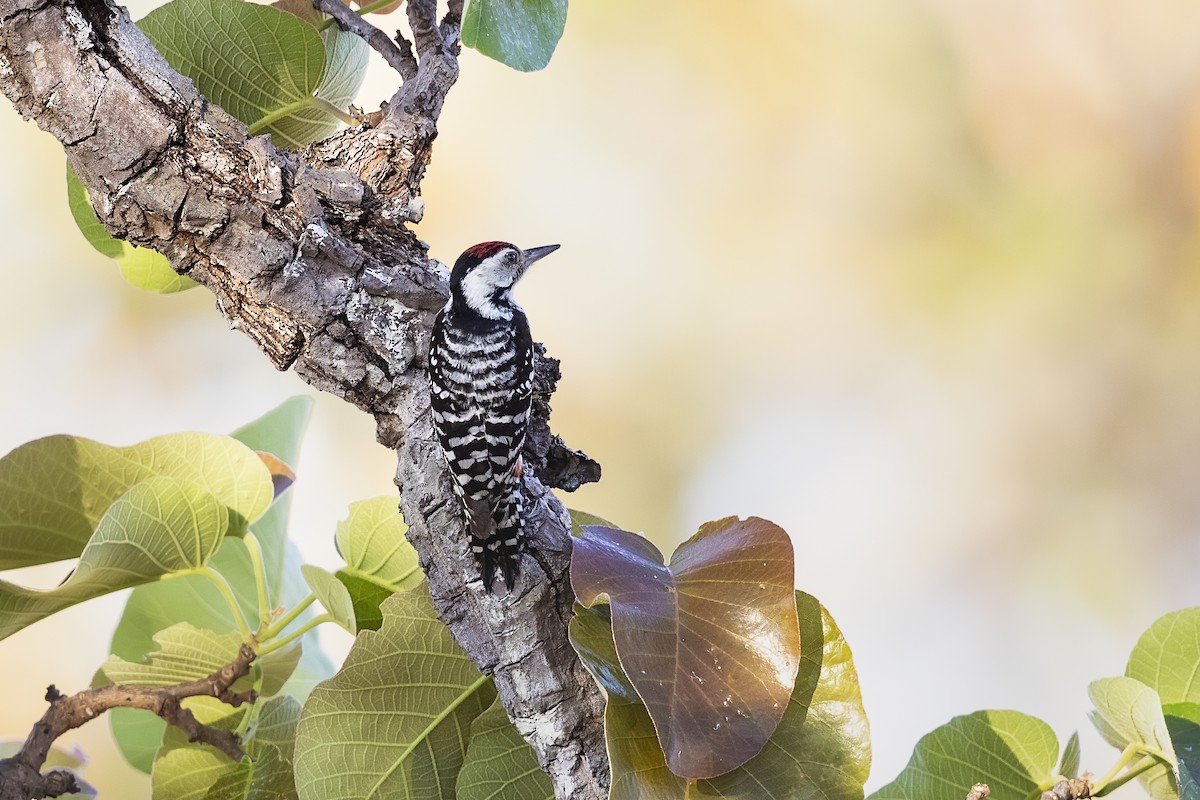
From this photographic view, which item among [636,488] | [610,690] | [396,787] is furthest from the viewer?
[636,488]

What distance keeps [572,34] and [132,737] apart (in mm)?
1302

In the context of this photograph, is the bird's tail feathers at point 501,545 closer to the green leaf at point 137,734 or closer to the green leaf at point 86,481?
the green leaf at point 86,481

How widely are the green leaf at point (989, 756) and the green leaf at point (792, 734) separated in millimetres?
170

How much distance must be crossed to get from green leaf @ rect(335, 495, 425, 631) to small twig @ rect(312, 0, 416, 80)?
1.11 ft

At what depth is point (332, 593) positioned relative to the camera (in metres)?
0.66

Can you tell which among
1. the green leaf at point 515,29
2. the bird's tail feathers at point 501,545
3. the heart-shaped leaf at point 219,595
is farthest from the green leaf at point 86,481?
the green leaf at point 515,29

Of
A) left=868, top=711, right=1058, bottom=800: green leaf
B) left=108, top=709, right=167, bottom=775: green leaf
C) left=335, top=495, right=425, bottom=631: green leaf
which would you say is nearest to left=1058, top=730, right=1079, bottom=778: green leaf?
left=868, top=711, right=1058, bottom=800: green leaf

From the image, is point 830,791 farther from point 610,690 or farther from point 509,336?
point 509,336

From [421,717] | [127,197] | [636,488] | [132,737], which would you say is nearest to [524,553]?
[421,717]

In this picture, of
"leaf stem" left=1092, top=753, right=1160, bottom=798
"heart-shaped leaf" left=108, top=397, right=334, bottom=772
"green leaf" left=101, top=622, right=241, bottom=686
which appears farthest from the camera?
"heart-shaped leaf" left=108, top=397, right=334, bottom=772

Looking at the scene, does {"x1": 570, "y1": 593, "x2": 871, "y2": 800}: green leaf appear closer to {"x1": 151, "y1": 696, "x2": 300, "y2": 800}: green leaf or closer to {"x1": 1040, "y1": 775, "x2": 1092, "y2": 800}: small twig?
{"x1": 1040, "y1": 775, "x2": 1092, "y2": 800}: small twig

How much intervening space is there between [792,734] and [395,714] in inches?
10.7

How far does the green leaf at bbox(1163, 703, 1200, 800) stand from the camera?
0.57m

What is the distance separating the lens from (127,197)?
0.59 meters
